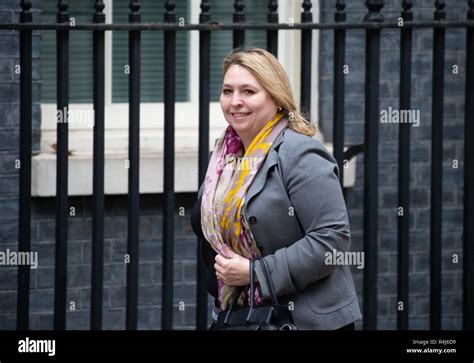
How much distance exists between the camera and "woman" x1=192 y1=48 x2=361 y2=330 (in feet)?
15.1

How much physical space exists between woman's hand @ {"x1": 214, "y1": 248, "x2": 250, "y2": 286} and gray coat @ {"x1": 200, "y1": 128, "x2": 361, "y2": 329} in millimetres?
54

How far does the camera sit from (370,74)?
6176 millimetres

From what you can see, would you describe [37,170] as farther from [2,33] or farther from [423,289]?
[423,289]

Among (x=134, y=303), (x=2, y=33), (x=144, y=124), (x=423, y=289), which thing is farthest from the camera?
(x=423, y=289)

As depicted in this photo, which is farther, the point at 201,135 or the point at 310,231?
the point at 201,135

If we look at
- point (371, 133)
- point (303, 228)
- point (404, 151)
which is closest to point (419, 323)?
point (404, 151)

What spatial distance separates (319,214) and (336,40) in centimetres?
175

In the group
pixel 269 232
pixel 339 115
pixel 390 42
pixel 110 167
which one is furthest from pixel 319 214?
pixel 390 42

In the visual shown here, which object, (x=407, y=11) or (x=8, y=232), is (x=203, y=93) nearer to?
(x=407, y=11)

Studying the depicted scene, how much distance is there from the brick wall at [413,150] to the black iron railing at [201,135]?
173 centimetres

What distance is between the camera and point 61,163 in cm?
594

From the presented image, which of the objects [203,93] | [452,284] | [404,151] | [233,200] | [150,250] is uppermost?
[203,93]

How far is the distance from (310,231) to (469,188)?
1.95 meters

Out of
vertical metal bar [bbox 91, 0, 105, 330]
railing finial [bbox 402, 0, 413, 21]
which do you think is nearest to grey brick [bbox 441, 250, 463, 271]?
railing finial [bbox 402, 0, 413, 21]
